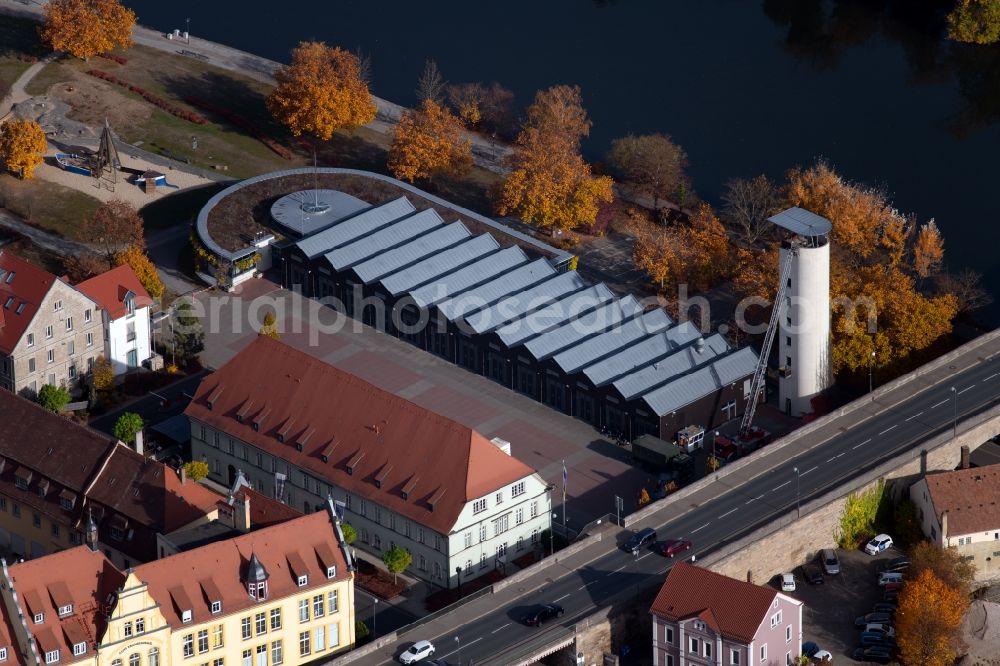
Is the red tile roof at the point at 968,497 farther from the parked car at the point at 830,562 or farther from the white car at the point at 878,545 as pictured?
the parked car at the point at 830,562

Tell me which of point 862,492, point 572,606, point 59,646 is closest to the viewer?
point 59,646

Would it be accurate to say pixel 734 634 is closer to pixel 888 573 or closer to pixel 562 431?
pixel 888 573

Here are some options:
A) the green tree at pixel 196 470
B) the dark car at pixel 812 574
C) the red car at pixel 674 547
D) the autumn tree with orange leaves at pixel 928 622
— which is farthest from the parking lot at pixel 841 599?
the green tree at pixel 196 470

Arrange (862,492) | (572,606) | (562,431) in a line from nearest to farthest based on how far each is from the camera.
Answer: (572,606)
(862,492)
(562,431)

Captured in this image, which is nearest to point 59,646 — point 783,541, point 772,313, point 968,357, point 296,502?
point 296,502

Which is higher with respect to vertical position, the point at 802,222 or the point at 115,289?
the point at 802,222

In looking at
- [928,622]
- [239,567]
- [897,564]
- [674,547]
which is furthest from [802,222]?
[239,567]

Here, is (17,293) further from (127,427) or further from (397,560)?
(397,560)

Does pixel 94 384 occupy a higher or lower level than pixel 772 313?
lower

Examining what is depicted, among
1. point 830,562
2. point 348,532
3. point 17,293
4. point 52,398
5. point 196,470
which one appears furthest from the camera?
point 17,293
